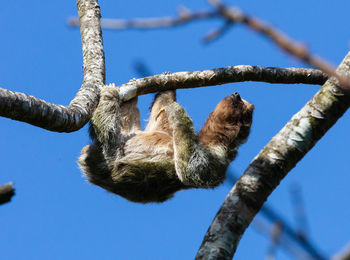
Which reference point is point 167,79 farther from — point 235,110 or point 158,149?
point 235,110

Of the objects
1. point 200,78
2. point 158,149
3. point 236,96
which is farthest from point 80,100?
point 236,96

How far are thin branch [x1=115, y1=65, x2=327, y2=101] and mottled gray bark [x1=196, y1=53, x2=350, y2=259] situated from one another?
468cm

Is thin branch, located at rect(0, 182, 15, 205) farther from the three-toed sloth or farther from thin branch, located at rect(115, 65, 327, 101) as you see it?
thin branch, located at rect(115, 65, 327, 101)

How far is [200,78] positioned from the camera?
29.0 ft

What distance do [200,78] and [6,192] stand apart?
651 cm

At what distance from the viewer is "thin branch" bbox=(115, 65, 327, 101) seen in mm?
8820

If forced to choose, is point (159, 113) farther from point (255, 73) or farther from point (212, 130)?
point (255, 73)

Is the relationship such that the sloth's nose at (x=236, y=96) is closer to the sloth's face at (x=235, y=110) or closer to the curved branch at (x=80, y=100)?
the sloth's face at (x=235, y=110)

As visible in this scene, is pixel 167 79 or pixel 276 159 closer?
pixel 276 159

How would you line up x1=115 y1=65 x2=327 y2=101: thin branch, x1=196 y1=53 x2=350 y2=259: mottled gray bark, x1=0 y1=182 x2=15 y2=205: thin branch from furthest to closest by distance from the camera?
1. x1=115 y1=65 x2=327 y2=101: thin branch
2. x1=196 y1=53 x2=350 y2=259: mottled gray bark
3. x1=0 y1=182 x2=15 y2=205: thin branch

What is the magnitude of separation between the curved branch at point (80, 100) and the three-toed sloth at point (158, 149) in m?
0.44

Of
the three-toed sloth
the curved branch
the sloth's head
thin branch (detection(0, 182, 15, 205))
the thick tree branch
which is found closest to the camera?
thin branch (detection(0, 182, 15, 205))

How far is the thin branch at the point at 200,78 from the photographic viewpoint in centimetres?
882

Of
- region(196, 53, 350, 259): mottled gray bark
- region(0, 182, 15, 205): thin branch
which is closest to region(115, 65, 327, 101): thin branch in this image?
region(196, 53, 350, 259): mottled gray bark
